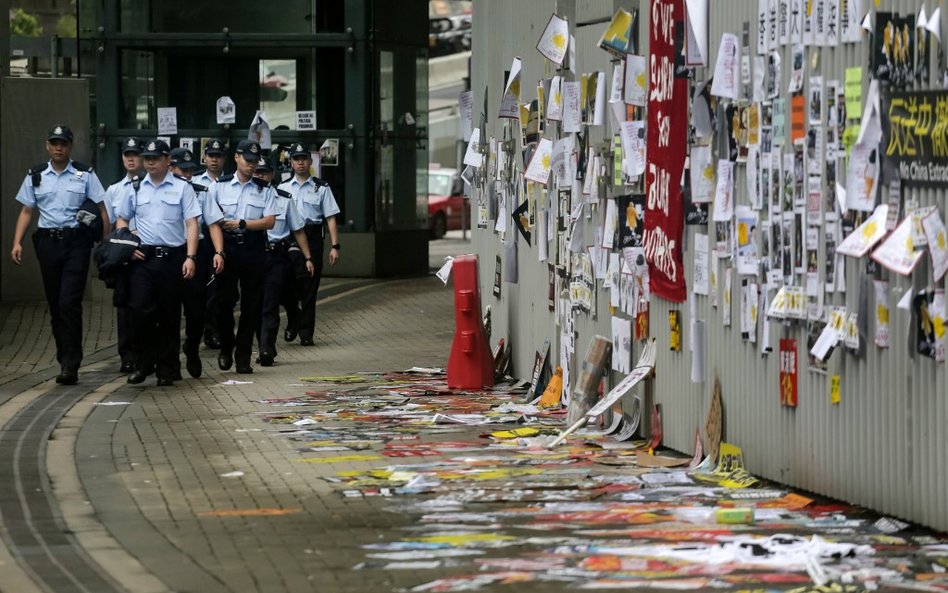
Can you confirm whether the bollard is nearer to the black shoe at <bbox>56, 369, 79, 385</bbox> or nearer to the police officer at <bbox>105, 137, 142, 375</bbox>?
the police officer at <bbox>105, 137, 142, 375</bbox>

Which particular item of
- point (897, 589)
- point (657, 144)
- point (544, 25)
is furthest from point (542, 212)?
point (897, 589)

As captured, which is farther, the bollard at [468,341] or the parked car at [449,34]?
the parked car at [449,34]

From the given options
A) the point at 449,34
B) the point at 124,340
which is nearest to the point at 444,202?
the point at 449,34

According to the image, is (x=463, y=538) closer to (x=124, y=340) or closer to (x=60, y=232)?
(x=60, y=232)

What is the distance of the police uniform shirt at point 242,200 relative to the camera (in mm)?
16094

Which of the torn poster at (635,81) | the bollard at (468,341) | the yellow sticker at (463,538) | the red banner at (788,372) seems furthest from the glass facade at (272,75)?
the yellow sticker at (463,538)

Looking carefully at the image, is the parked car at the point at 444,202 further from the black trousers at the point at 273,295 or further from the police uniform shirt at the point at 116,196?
the police uniform shirt at the point at 116,196

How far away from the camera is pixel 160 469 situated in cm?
1041

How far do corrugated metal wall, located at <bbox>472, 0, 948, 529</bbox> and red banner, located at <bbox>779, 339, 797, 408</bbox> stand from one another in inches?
1.9

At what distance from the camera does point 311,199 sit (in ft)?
62.4

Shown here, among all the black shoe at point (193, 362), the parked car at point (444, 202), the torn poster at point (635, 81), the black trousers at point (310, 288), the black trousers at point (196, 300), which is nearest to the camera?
the torn poster at point (635, 81)

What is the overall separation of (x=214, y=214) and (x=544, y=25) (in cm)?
341

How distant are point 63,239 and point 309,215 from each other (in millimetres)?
4128

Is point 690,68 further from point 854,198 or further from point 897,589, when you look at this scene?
point 897,589
